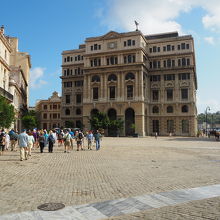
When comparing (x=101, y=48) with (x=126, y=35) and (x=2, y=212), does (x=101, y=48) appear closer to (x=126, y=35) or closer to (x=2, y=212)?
(x=126, y=35)

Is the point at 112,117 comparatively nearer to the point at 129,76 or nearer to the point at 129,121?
the point at 129,121

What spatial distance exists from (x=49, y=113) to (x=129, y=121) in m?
36.9

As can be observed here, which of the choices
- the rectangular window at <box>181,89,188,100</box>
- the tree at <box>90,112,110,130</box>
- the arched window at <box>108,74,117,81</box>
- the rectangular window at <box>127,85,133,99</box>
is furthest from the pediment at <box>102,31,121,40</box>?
the rectangular window at <box>181,89,188,100</box>

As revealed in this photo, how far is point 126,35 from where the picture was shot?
63031 mm

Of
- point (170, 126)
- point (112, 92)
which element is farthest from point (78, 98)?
point (170, 126)

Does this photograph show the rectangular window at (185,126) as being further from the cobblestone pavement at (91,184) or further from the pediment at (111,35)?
the cobblestone pavement at (91,184)

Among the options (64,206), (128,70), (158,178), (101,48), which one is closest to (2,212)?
(64,206)

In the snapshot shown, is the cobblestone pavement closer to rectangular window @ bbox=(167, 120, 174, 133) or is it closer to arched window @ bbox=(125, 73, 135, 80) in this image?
arched window @ bbox=(125, 73, 135, 80)

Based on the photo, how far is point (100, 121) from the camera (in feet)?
193

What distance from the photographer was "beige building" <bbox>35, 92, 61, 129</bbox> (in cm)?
8881

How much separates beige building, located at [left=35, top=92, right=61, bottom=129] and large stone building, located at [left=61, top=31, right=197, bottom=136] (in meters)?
26.1

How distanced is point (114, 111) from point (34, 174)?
2058 inches

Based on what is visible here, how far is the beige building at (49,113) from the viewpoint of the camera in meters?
88.8

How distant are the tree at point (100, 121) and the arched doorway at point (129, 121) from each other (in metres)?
6.10
